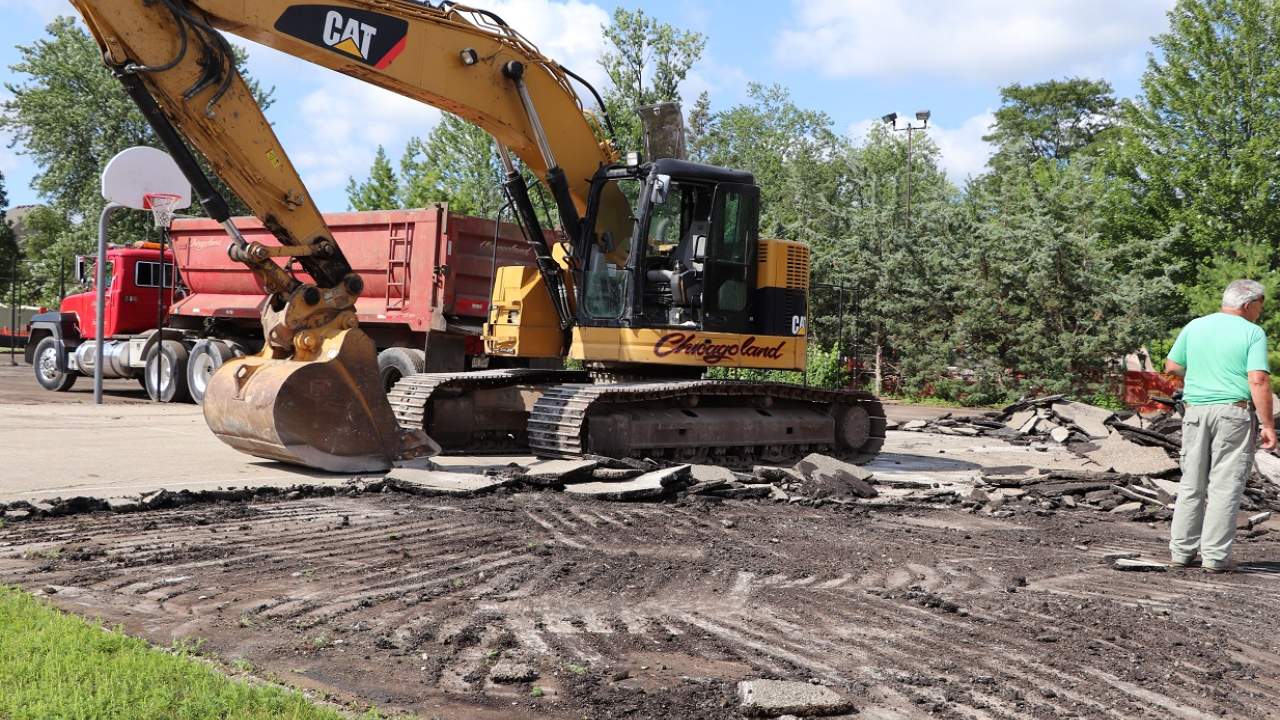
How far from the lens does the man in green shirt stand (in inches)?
289

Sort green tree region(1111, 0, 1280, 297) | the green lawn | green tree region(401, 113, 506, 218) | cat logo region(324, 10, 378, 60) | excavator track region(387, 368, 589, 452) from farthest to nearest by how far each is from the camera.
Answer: green tree region(401, 113, 506, 218)
green tree region(1111, 0, 1280, 297)
excavator track region(387, 368, 589, 452)
cat logo region(324, 10, 378, 60)
the green lawn

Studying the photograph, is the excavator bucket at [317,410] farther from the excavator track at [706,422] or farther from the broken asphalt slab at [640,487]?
the broken asphalt slab at [640,487]

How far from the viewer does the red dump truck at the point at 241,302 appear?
1631cm

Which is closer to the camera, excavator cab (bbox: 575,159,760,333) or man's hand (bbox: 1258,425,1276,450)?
man's hand (bbox: 1258,425,1276,450)

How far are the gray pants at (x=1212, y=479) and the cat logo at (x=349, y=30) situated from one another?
7.42 meters

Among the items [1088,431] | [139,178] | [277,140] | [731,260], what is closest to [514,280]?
[731,260]

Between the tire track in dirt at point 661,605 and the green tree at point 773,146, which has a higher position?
the green tree at point 773,146

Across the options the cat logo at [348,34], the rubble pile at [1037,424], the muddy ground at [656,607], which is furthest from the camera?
the rubble pile at [1037,424]

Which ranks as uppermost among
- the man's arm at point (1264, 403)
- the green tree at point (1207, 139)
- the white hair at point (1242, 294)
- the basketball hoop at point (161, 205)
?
the green tree at point (1207, 139)

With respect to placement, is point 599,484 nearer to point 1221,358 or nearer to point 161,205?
point 1221,358

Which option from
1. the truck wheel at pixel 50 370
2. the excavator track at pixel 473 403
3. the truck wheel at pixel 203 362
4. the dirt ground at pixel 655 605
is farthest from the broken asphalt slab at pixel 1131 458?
the truck wheel at pixel 50 370

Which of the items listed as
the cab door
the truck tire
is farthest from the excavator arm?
the truck tire

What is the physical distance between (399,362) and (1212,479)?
1144cm

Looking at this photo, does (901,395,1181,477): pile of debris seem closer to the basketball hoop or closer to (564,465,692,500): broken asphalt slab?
(564,465,692,500): broken asphalt slab
